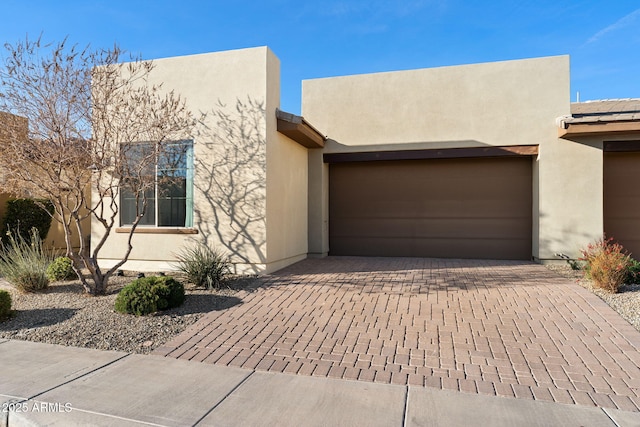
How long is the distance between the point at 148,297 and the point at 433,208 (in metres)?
8.49

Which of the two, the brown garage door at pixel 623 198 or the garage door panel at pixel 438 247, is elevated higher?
the brown garage door at pixel 623 198

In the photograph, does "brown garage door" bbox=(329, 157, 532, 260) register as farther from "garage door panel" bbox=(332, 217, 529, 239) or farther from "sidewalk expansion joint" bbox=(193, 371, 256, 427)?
"sidewalk expansion joint" bbox=(193, 371, 256, 427)

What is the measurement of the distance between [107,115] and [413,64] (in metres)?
8.34

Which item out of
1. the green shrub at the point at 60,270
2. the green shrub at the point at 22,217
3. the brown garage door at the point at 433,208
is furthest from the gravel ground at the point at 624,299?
the green shrub at the point at 22,217

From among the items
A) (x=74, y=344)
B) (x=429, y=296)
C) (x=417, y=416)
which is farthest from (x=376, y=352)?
(x=74, y=344)

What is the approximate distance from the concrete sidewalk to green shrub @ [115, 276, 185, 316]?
5.31 feet

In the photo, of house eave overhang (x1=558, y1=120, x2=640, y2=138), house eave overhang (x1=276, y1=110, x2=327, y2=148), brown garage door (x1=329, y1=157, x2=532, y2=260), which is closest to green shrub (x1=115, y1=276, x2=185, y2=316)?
house eave overhang (x1=276, y1=110, x2=327, y2=148)

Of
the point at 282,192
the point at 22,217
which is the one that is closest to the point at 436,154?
the point at 282,192

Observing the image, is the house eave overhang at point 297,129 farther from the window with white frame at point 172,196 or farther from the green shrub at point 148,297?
the green shrub at point 148,297

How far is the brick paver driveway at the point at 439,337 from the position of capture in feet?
12.4

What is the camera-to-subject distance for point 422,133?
1136 cm

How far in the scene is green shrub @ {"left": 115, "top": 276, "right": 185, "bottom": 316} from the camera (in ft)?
18.8

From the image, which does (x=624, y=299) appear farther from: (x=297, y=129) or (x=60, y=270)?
(x=60, y=270)

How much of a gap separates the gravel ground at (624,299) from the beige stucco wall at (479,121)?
2.46m
